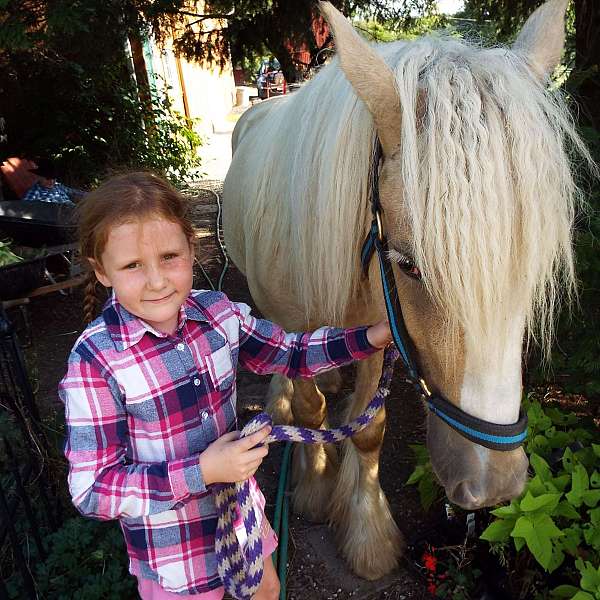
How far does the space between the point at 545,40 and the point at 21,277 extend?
3641 mm

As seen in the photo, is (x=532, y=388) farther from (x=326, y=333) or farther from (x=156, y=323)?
(x=156, y=323)

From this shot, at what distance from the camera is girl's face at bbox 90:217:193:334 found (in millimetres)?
1220

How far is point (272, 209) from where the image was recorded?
6.63 feet

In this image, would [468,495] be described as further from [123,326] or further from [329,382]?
[329,382]

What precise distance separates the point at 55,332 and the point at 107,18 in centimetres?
273

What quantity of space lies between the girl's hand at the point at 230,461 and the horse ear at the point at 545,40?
1.18 meters

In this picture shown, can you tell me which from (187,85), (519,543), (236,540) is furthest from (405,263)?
(187,85)

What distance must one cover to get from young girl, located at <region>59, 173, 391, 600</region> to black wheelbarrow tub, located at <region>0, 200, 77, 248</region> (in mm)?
3198

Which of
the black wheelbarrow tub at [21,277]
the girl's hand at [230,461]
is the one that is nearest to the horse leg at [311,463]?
the girl's hand at [230,461]

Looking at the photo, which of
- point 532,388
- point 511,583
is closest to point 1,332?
point 511,583

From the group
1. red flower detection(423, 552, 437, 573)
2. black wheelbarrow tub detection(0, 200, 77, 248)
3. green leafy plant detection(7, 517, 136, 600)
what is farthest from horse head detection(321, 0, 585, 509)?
black wheelbarrow tub detection(0, 200, 77, 248)

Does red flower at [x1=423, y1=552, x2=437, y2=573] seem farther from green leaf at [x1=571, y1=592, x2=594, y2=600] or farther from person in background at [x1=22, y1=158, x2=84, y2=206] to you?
person in background at [x1=22, y1=158, x2=84, y2=206]

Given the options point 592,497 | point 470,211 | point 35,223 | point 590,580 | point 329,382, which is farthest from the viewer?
point 35,223

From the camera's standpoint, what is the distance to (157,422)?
4.16 feet
